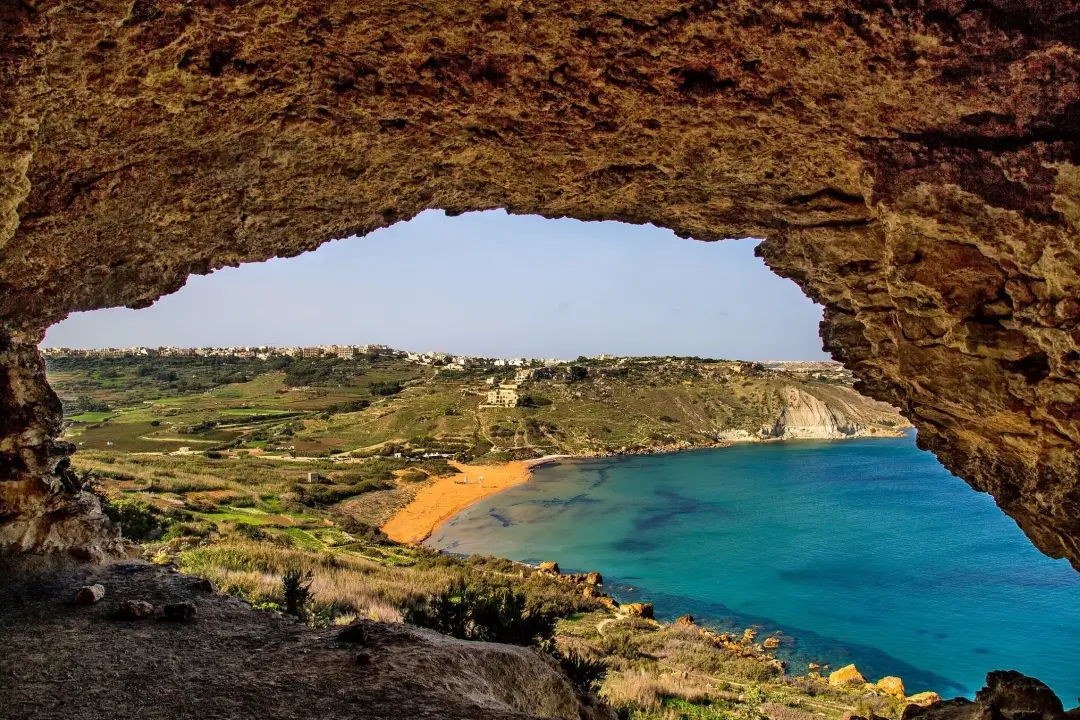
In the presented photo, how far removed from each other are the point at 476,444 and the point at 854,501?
94.4 feet

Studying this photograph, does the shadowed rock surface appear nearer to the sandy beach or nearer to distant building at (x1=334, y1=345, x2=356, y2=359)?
the sandy beach

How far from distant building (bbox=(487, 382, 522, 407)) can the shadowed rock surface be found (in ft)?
180

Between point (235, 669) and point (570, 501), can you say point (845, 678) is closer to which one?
point (235, 669)

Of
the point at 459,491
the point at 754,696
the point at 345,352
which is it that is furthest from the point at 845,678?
the point at 345,352

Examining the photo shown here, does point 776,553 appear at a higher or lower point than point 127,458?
lower

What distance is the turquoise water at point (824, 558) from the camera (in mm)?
17312

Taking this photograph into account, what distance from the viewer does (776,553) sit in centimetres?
2775

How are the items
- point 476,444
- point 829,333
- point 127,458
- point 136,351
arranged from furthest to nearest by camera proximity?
point 136,351 < point 476,444 < point 127,458 < point 829,333

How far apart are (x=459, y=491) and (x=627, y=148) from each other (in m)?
33.1

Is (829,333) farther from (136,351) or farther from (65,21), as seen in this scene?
(136,351)

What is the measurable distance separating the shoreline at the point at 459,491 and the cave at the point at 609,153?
69.8 feet

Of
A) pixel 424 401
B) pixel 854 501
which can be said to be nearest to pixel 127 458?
pixel 424 401

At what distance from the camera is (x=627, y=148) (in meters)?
6.23

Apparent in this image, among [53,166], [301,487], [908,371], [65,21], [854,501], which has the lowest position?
[854,501]
